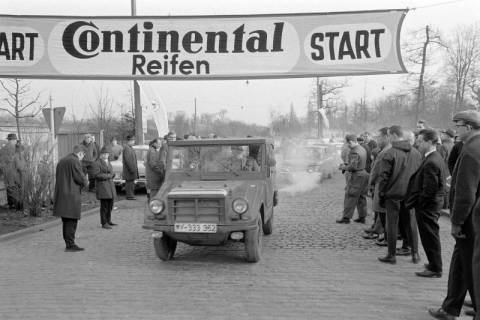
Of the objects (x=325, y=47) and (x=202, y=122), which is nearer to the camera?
(x=325, y=47)

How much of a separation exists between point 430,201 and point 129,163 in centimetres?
943

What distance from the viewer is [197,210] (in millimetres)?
6746

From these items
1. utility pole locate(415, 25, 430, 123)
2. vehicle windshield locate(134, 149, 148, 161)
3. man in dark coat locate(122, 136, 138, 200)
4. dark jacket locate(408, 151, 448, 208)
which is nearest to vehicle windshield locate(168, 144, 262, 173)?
dark jacket locate(408, 151, 448, 208)

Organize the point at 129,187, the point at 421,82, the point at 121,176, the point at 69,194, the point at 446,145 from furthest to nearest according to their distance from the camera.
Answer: the point at 421,82 → the point at 121,176 → the point at 129,187 → the point at 446,145 → the point at 69,194

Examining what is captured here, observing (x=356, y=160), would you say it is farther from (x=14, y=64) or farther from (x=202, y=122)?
(x=202, y=122)

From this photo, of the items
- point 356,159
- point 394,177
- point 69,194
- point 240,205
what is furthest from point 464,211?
point 69,194

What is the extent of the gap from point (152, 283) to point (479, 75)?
34427mm

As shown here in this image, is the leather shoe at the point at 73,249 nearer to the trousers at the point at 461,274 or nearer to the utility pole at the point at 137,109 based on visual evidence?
the trousers at the point at 461,274

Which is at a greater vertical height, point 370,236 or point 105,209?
point 105,209

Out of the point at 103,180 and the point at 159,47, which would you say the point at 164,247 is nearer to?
the point at 103,180

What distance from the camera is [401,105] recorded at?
122ft

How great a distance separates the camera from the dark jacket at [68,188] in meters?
7.71

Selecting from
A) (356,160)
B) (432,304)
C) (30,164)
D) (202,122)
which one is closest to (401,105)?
(202,122)

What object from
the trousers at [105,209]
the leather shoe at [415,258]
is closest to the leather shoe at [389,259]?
the leather shoe at [415,258]
